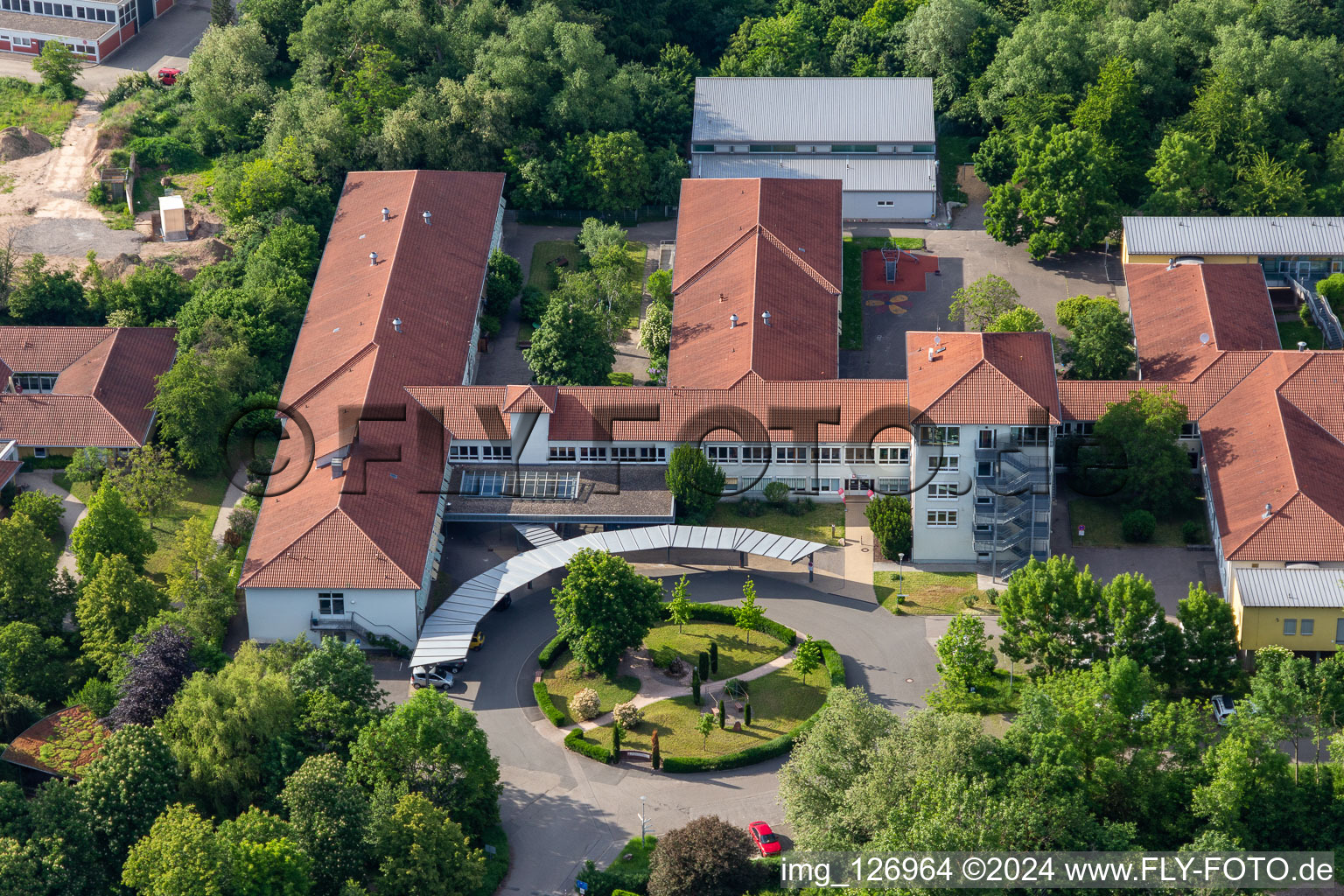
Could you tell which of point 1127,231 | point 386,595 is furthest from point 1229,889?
point 1127,231

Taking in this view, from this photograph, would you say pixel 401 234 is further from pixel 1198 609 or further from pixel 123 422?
pixel 1198 609

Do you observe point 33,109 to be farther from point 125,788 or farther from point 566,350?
point 125,788

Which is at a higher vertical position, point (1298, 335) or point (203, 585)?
point (1298, 335)

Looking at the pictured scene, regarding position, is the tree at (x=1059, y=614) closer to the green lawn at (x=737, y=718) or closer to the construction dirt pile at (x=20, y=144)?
the green lawn at (x=737, y=718)

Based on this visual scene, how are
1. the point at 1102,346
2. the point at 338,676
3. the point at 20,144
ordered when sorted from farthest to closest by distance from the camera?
the point at 20,144
the point at 1102,346
the point at 338,676

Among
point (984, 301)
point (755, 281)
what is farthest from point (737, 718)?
point (984, 301)

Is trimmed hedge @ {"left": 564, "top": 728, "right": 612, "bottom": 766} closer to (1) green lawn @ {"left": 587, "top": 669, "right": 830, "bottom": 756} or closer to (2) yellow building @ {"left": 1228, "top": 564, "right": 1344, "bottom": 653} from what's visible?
(1) green lawn @ {"left": 587, "top": 669, "right": 830, "bottom": 756}

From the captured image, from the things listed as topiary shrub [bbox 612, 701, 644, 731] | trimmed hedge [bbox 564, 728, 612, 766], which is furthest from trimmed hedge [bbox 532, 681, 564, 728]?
topiary shrub [bbox 612, 701, 644, 731]
